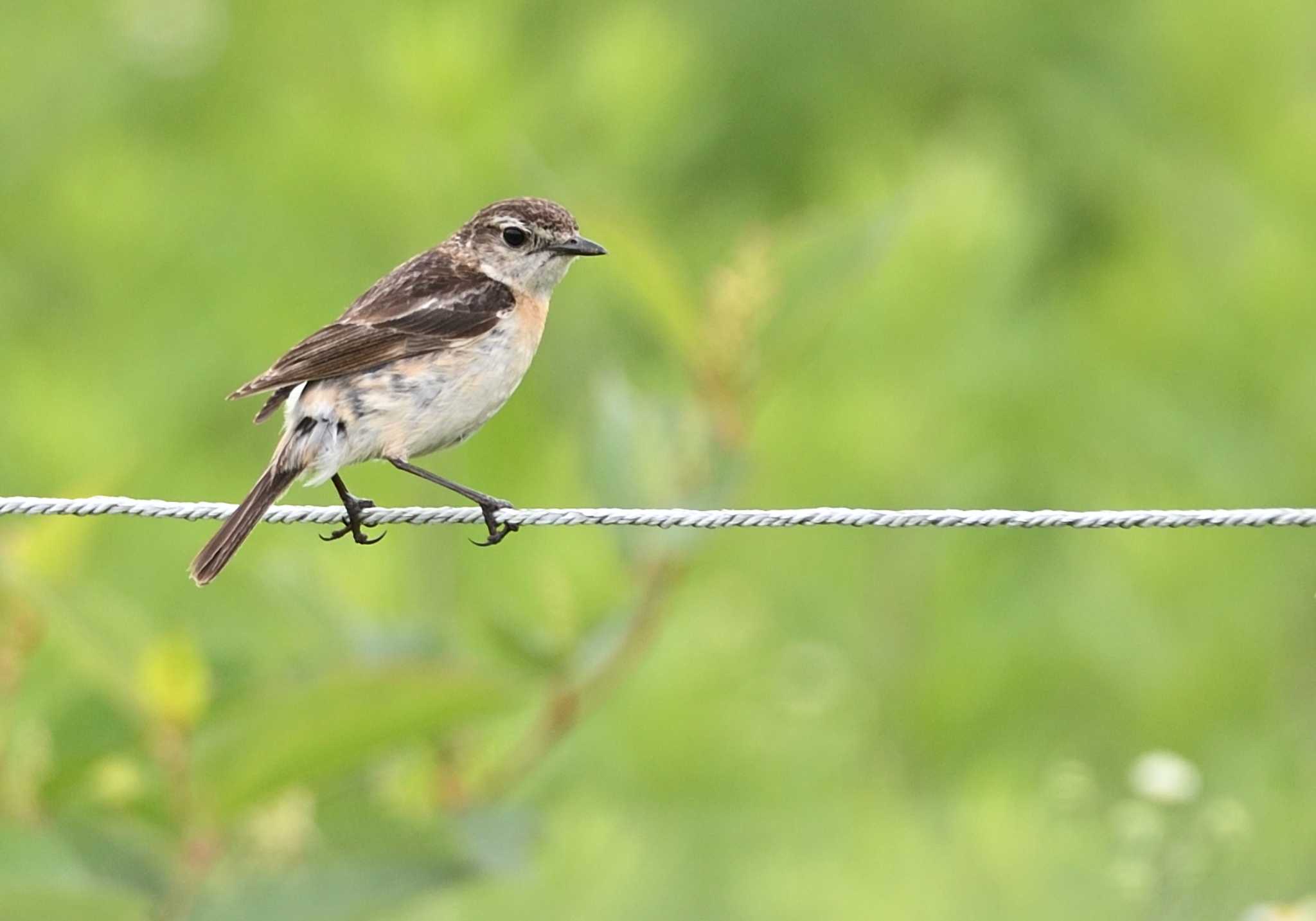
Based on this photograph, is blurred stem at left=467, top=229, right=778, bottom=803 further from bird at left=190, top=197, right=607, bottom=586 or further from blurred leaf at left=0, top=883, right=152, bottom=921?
blurred leaf at left=0, top=883, right=152, bottom=921

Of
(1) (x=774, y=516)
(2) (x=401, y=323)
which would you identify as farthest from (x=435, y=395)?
(1) (x=774, y=516)

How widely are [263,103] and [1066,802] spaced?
20.6 ft

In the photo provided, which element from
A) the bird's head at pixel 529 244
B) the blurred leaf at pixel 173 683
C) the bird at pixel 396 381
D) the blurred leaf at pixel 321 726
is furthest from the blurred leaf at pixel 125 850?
the bird's head at pixel 529 244

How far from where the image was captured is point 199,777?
4098 millimetres

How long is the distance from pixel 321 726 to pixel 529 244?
181cm

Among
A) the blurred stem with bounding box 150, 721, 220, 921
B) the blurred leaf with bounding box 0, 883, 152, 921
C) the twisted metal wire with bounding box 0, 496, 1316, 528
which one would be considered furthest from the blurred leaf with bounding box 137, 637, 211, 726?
the blurred leaf with bounding box 0, 883, 152, 921

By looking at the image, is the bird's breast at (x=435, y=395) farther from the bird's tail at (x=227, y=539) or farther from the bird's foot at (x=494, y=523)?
the bird's tail at (x=227, y=539)

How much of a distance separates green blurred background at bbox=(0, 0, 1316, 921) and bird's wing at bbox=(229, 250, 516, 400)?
0.33 m

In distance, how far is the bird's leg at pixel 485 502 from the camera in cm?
454

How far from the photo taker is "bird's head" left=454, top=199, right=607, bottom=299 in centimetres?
546

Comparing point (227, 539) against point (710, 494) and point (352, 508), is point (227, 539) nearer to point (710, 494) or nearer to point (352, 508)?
point (352, 508)

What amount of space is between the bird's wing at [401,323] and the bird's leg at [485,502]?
0.24 meters

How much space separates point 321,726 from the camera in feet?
13.1

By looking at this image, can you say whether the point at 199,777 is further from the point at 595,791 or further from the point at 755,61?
the point at 755,61
